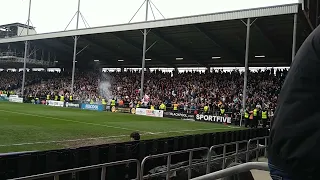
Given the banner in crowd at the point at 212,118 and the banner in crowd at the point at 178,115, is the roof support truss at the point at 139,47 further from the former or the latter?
the banner in crowd at the point at 212,118

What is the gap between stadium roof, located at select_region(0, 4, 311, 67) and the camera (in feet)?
81.7

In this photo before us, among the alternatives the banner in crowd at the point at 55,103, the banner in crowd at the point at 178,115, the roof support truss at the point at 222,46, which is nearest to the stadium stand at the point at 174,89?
the roof support truss at the point at 222,46

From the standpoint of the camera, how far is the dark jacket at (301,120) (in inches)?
46.1

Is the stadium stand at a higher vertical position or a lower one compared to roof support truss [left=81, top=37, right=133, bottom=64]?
lower

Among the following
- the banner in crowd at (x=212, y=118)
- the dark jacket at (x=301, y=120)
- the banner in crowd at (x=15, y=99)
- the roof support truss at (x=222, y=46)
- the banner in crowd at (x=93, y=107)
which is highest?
the roof support truss at (x=222, y=46)

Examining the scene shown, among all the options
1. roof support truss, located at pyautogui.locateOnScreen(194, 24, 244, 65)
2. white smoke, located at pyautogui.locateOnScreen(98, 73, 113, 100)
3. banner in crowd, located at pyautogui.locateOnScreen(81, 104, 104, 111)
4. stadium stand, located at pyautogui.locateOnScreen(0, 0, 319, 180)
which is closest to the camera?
stadium stand, located at pyautogui.locateOnScreen(0, 0, 319, 180)

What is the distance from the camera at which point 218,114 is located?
87.3 feet

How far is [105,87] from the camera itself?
44.9m

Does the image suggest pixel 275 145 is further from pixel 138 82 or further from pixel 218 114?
pixel 138 82

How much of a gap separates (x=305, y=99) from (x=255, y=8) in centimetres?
Answer: 2345

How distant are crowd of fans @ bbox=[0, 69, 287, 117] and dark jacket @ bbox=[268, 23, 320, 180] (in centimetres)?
2305

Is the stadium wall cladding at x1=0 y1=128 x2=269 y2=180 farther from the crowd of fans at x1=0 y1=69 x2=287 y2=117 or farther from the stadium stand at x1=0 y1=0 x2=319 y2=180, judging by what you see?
the crowd of fans at x1=0 y1=69 x2=287 y2=117

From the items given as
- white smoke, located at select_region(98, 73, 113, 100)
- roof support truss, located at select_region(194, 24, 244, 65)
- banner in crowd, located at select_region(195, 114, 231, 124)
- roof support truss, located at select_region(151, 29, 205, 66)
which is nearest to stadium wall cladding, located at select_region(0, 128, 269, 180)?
banner in crowd, located at select_region(195, 114, 231, 124)

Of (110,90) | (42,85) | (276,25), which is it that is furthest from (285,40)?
(42,85)
